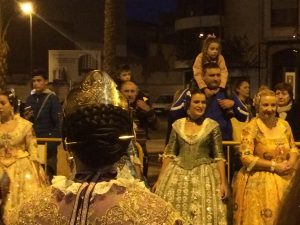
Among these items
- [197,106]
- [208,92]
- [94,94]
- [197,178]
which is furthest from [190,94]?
[94,94]

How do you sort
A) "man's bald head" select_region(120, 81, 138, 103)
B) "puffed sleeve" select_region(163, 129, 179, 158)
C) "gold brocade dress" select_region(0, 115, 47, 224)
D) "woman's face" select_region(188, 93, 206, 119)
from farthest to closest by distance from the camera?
"gold brocade dress" select_region(0, 115, 47, 224)
"puffed sleeve" select_region(163, 129, 179, 158)
"man's bald head" select_region(120, 81, 138, 103)
"woman's face" select_region(188, 93, 206, 119)

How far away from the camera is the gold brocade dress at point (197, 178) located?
662 cm

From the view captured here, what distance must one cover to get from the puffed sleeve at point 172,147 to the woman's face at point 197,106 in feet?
0.93

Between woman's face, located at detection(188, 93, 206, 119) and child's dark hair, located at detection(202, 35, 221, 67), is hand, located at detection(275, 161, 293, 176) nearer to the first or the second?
woman's face, located at detection(188, 93, 206, 119)

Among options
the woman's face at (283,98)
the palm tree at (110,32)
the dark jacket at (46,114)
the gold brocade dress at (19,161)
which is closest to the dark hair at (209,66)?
the woman's face at (283,98)

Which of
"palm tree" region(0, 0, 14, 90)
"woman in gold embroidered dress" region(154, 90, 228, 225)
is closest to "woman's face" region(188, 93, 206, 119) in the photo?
"woman in gold embroidered dress" region(154, 90, 228, 225)

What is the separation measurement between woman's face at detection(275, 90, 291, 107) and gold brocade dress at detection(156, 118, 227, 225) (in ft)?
4.94

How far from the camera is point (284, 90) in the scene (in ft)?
26.0

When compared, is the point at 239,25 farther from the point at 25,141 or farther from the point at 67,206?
the point at 67,206

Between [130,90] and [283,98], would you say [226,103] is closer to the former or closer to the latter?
[130,90]

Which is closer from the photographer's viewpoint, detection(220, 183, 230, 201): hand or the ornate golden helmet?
the ornate golden helmet

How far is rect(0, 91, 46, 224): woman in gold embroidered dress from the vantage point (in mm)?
7203

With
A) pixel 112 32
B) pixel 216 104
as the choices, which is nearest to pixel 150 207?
pixel 216 104

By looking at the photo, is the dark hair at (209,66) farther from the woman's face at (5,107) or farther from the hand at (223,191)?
the woman's face at (5,107)
